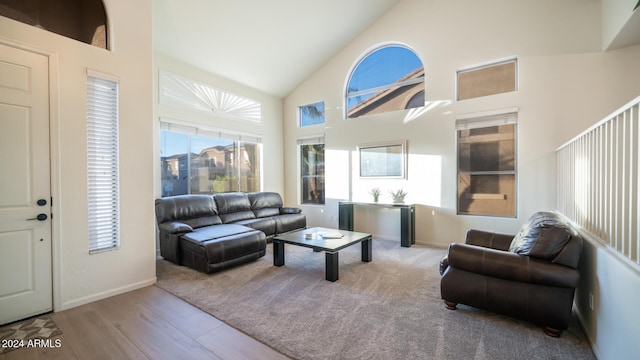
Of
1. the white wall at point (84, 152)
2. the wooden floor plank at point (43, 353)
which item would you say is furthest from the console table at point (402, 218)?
the wooden floor plank at point (43, 353)

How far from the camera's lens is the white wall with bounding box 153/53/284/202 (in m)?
4.60

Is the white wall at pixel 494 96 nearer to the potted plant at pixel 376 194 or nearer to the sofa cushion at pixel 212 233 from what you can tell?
the potted plant at pixel 376 194

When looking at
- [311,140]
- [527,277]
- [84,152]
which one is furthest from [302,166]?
[527,277]

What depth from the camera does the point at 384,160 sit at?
5477 millimetres

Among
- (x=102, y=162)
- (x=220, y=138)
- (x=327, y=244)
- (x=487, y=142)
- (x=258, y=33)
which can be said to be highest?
(x=258, y=33)

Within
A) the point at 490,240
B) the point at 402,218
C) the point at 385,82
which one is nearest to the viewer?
the point at 490,240

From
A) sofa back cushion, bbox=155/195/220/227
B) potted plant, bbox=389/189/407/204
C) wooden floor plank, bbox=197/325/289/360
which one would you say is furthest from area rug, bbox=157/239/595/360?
potted plant, bbox=389/189/407/204

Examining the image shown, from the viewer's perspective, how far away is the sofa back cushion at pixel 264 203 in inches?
222

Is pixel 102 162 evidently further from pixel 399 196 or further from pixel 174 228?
pixel 399 196

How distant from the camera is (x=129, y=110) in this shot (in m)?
3.04

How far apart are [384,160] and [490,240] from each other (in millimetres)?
2690

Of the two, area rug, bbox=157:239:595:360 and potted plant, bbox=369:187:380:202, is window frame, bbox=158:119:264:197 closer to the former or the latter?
area rug, bbox=157:239:595:360

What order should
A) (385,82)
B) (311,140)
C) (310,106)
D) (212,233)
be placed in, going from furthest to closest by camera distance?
(310,106)
(311,140)
(385,82)
(212,233)

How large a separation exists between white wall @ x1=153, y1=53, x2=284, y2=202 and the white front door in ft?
6.70
